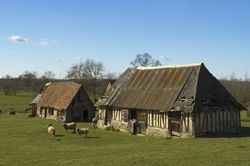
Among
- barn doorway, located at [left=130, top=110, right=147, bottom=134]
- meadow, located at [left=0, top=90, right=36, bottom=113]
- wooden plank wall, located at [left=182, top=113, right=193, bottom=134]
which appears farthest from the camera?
meadow, located at [left=0, top=90, right=36, bottom=113]

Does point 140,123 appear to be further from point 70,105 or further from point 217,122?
point 70,105

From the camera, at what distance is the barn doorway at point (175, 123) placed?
33594 mm

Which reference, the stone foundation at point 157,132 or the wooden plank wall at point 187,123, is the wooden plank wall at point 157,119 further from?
the wooden plank wall at point 187,123

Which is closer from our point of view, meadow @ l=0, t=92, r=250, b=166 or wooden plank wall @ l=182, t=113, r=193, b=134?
meadow @ l=0, t=92, r=250, b=166

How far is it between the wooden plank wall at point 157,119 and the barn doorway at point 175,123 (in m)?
0.49

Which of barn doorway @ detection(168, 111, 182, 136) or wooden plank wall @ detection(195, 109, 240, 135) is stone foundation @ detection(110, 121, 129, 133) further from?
wooden plank wall @ detection(195, 109, 240, 135)

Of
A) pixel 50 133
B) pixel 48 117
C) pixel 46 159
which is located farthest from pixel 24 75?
pixel 46 159

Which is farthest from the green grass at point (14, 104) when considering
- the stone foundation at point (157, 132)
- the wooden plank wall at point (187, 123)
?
the wooden plank wall at point (187, 123)

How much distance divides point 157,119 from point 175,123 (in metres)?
2.50

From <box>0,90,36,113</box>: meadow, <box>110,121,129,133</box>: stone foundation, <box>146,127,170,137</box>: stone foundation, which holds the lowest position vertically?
<box>146,127,170,137</box>: stone foundation

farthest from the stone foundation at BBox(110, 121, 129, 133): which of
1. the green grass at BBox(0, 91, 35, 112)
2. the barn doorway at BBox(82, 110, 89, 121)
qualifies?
the green grass at BBox(0, 91, 35, 112)

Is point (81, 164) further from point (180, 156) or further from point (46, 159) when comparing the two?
point (180, 156)

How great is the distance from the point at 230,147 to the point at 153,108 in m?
12.0

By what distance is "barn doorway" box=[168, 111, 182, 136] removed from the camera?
33594 mm
